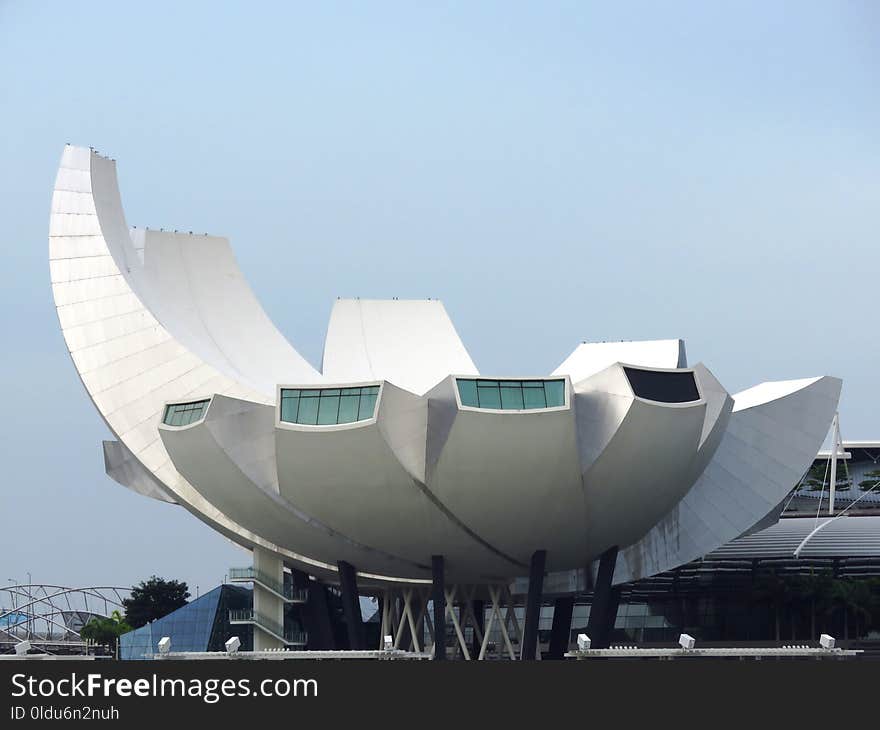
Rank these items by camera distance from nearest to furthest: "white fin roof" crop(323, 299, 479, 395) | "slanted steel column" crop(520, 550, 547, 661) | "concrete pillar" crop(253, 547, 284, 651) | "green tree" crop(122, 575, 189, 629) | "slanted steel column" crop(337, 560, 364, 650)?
"slanted steel column" crop(520, 550, 547, 661), "slanted steel column" crop(337, 560, 364, 650), "concrete pillar" crop(253, 547, 284, 651), "white fin roof" crop(323, 299, 479, 395), "green tree" crop(122, 575, 189, 629)

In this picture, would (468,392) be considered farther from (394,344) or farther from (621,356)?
(394,344)

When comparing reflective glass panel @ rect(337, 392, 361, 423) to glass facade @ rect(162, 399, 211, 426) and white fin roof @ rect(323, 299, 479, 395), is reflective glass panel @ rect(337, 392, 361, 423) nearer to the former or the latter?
glass facade @ rect(162, 399, 211, 426)

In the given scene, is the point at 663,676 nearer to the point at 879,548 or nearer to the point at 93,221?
the point at 93,221

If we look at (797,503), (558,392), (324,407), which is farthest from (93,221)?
(797,503)

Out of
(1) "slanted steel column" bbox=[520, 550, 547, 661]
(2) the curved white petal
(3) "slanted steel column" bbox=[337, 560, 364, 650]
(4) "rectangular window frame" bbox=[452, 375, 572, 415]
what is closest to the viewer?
(4) "rectangular window frame" bbox=[452, 375, 572, 415]

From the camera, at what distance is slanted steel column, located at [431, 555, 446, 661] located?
5581 cm

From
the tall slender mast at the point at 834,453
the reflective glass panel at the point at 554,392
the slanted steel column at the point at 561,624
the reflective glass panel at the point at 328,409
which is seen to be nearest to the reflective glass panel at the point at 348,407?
the reflective glass panel at the point at 328,409

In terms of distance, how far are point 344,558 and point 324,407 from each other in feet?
26.6

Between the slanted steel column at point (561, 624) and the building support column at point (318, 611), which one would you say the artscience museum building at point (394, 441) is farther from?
the slanted steel column at point (561, 624)

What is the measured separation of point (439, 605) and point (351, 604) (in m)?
3.99

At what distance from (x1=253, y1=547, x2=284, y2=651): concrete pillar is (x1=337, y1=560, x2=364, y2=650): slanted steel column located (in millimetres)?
3154

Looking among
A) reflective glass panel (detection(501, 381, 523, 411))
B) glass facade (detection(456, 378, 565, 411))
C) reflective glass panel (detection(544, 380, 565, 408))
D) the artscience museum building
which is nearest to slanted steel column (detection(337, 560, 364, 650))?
the artscience museum building

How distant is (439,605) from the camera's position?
5644cm

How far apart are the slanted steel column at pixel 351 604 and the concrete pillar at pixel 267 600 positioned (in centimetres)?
315
